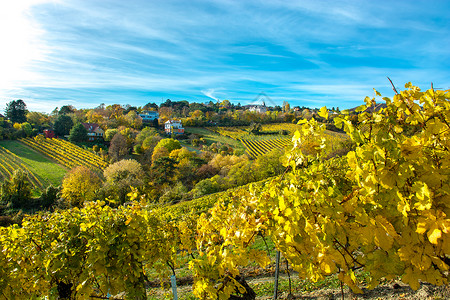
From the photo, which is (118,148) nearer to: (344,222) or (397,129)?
(344,222)

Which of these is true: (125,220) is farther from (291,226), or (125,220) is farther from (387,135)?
(387,135)

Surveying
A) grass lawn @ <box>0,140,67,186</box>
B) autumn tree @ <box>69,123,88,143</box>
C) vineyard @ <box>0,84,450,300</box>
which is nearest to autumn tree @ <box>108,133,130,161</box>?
grass lawn @ <box>0,140,67,186</box>

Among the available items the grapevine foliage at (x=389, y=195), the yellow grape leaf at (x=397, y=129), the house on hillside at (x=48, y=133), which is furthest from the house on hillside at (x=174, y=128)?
the yellow grape leaf at (x=397, y=129)

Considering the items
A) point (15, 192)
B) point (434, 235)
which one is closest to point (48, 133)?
point (15, 192)

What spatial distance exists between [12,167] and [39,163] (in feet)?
12.6

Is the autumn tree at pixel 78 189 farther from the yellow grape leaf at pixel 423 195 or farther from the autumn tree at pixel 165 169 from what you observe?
the yellow grape leaf at pixel 423 195

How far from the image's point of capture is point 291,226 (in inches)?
72.7

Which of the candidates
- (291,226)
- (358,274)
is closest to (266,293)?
(358,274)

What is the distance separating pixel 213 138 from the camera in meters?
58.5

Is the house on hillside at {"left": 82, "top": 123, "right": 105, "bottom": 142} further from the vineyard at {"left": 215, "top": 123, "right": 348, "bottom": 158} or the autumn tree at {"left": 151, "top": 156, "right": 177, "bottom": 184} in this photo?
the vineyard at {"left": 215, "top": 123, "right": 348, "bottom": 158}

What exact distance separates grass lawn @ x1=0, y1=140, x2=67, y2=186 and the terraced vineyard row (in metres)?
33.3

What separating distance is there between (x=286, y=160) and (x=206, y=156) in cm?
3892

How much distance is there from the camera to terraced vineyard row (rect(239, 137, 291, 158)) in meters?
48.4

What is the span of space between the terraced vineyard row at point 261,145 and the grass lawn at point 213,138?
1988mm
